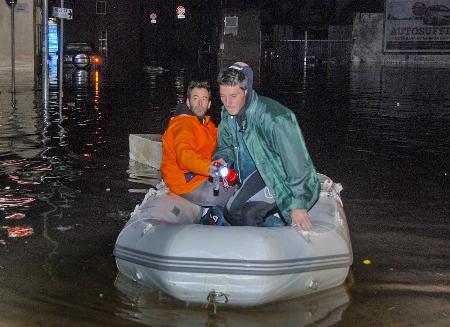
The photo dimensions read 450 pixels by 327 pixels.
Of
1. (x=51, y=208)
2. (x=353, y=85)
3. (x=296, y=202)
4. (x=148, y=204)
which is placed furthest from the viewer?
(x=353, y=85)

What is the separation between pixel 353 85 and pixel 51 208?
62.3ft

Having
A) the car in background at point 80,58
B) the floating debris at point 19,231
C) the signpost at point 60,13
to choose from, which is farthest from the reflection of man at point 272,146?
the car in background at point 80,58

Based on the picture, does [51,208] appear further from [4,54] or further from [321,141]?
[4,54]

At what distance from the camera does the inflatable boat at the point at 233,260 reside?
485 centimetres


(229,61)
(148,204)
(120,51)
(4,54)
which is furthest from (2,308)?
(120,51)

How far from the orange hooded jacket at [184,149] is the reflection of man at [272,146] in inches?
22.6

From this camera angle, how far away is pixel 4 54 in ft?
75.5

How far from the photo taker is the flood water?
16.3 ft

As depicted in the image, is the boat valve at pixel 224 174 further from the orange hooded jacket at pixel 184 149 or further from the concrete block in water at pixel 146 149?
Answer: the concrete block in water at pixel 146 149

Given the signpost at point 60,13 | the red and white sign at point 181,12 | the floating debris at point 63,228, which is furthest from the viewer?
the red and white sign at point 181,12

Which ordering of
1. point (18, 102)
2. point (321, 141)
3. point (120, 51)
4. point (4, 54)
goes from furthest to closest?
1. point (120, 51)
2. point (4, 54)
3. point (18, 102)
4. point (321, 141)

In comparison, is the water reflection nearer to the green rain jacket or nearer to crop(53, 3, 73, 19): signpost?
the green rain jacket

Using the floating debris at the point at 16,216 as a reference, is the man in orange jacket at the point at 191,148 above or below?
above

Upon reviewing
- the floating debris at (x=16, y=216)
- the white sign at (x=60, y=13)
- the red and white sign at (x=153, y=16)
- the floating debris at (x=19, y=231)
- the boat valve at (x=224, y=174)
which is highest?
the red and white sign at (x=153, y=16)
